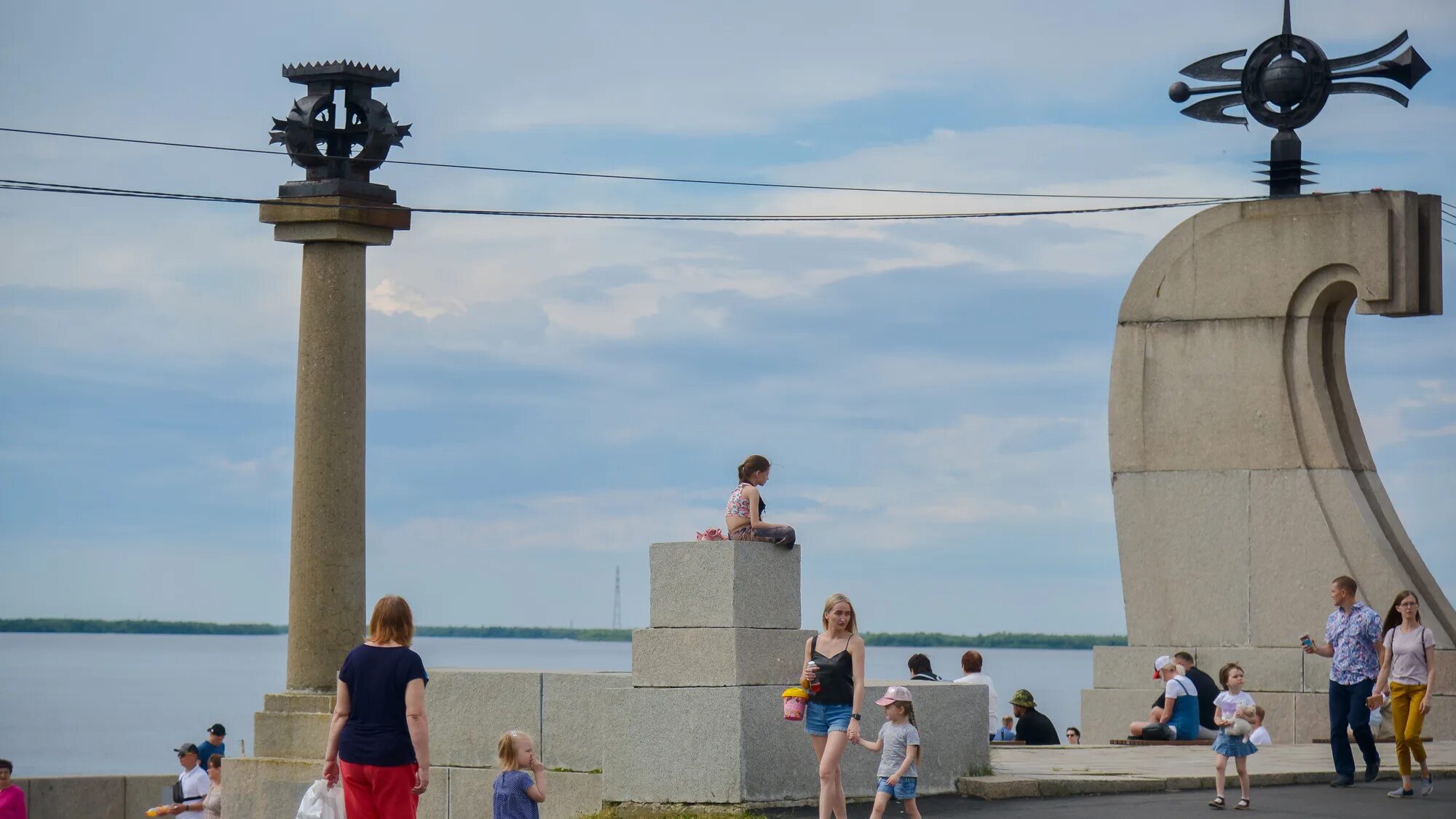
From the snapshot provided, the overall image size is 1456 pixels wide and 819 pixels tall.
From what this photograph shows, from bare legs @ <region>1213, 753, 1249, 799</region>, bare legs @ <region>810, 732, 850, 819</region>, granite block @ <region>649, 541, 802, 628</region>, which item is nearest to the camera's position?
bare legs @ <region>810, 732, 850, 819</region>

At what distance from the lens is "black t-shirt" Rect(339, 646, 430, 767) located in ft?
34.4

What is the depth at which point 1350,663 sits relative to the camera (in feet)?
49.1

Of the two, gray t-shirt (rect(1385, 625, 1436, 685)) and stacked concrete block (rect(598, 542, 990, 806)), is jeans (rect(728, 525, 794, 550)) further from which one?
gray t-shirt (rect(1385, 625, 1436, 685))

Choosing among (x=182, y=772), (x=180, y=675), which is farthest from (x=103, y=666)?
(x=182, y=772)

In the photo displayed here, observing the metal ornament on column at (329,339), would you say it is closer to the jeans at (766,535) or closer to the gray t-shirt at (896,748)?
the jeans at (766,535)

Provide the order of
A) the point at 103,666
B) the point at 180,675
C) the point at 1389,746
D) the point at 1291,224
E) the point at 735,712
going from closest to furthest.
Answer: the point at 735,712 → the point at 1389,746 → the point at 1291,224 → the point at 180,675 → the point at 103,666

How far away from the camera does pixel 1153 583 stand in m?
20.8

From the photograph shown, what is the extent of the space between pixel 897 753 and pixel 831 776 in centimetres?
47

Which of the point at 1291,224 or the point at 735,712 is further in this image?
the point at 1291,224

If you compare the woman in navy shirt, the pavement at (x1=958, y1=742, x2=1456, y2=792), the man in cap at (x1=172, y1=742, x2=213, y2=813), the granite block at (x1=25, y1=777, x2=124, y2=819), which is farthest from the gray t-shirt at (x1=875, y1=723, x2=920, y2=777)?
the granite block at (x1=25, y1=777, x2=124, y2=819)

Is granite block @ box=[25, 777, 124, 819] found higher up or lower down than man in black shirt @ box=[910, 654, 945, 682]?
lower down

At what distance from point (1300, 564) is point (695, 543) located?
28.7ft

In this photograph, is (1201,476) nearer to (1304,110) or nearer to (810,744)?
(1304,110)

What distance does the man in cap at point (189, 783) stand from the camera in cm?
1916
